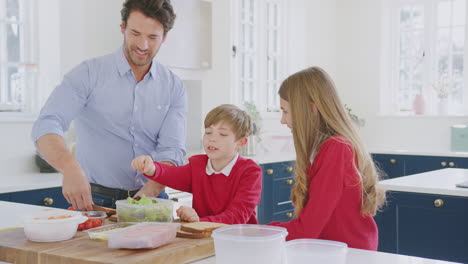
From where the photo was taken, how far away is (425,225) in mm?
3012

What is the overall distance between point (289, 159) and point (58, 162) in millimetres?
3422

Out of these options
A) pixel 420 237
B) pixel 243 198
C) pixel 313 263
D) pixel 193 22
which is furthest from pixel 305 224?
pixel 193 22

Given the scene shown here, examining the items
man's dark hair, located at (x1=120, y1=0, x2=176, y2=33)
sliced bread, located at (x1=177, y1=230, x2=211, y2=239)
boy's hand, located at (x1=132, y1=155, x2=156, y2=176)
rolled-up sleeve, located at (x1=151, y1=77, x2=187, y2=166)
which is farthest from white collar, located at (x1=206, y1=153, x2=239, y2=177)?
sliced bread, located at (x1=177, y1=230, x2=211, y2=239)

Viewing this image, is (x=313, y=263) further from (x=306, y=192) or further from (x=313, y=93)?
(x=313, y=93)

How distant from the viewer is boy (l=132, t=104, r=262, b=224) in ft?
6.88

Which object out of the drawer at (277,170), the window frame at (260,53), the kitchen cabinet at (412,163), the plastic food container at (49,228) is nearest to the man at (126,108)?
the plastic food container at (49,228)

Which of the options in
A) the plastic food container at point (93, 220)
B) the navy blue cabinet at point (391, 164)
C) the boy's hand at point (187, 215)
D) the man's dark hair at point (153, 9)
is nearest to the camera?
the plastic food container at point (93, 220)

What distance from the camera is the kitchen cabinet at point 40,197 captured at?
9.90ft

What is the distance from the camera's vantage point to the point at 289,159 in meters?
5.10

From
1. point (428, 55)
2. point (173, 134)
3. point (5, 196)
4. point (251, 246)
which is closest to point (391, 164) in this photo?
point (428, 55)

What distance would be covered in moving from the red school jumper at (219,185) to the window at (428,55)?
15.2 feet

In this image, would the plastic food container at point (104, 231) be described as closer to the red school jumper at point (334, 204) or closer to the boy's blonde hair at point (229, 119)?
the red school jumper at point (334, 204)

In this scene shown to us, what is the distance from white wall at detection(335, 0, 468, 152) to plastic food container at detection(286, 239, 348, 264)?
5441mm

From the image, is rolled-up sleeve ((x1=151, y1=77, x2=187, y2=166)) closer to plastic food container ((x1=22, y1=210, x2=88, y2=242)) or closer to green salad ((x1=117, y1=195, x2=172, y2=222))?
green salad ((x1=117, y1=195, x2=172, y2=222))
